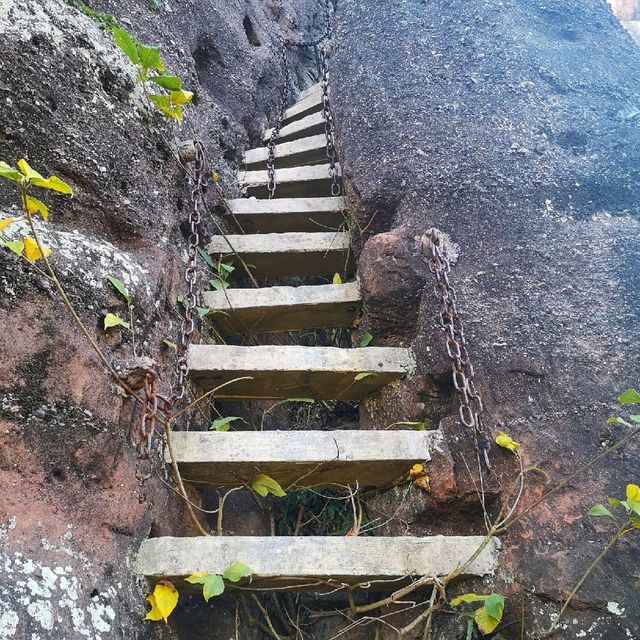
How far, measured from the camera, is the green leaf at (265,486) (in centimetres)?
183

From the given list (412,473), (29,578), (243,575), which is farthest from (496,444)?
(29,578)

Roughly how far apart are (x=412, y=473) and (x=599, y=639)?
0.69 meters

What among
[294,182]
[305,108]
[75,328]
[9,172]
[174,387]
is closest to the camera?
[9,172]

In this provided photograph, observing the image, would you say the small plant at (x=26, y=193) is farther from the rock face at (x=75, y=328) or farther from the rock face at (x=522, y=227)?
the rock face at (x=522, y=227)

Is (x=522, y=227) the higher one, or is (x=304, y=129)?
(x=304, y=129)

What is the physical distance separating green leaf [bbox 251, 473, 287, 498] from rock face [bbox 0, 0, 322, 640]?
288 millimetres

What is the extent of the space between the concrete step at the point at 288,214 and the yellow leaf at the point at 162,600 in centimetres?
207

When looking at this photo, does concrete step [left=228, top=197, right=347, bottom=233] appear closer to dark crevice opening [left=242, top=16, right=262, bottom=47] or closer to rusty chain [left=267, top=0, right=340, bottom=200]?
rusty chain [left=267, top=0, right=340, bottom=200]

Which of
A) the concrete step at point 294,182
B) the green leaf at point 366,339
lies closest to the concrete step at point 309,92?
the concrete step at point 294,182

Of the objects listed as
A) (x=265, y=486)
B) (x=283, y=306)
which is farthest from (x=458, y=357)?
(x=283, y=306)

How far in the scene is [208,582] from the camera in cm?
142

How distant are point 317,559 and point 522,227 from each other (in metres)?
1.55

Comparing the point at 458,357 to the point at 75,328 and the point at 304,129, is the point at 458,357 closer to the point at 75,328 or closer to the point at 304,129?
the point at 75,328

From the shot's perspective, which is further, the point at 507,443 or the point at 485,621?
the point at 507,443
